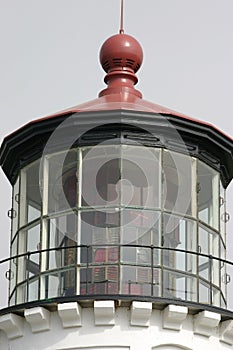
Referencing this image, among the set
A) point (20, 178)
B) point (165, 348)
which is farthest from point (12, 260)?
point (165, 348)

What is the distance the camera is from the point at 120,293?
58.5 ft

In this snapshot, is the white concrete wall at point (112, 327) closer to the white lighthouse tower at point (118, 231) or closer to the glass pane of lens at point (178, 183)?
the white lighthouse tower at point (118, 231)

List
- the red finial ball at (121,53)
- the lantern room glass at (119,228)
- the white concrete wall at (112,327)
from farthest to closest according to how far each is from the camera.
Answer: the red finial ball at (121,53)
the lantern room glass at (119,228)
the white concrete wall at (112,327)

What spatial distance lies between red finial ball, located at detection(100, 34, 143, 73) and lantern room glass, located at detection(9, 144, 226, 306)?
159 centimetres

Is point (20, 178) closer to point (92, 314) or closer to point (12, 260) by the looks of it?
point (12, 260)

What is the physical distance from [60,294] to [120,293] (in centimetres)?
74

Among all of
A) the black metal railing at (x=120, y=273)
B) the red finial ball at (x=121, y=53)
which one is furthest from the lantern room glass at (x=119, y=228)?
the red finial ball at (x=121, y=53)

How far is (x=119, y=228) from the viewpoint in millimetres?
18328

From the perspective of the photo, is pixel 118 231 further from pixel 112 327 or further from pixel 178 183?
pixel 112 327

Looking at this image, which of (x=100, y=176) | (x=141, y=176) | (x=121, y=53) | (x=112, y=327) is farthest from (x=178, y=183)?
(x=112, y=327)

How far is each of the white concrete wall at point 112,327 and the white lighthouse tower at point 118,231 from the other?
12mm

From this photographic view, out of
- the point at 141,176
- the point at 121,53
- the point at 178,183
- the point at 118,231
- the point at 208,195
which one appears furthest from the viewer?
the point at 121,53

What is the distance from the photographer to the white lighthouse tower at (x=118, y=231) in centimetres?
1766

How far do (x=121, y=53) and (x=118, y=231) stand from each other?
2.58 metres
